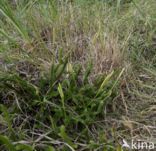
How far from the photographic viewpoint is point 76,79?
56.7 inches

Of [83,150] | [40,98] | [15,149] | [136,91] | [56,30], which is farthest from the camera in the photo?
[56,30]

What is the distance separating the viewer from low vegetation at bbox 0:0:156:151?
1288 millimetres

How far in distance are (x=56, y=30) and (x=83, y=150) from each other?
714 mm

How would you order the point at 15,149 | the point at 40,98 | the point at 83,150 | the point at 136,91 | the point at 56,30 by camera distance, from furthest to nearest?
the point at 56,30
the point at 136,91
the point at 40,98
the point at 83,150
the point at 15,149

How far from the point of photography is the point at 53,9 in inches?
68.4

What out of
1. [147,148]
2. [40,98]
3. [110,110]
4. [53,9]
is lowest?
[147,148]

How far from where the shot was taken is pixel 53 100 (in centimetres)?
138

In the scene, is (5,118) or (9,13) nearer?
(5,118)

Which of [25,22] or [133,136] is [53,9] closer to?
[25,22]

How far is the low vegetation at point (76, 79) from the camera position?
129 cm

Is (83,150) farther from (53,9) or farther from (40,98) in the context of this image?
(53,9)

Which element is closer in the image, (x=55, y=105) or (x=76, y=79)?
(x=55, y=105)

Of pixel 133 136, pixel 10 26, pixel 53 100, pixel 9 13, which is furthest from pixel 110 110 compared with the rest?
pixel 10 26

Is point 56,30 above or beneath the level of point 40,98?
above
